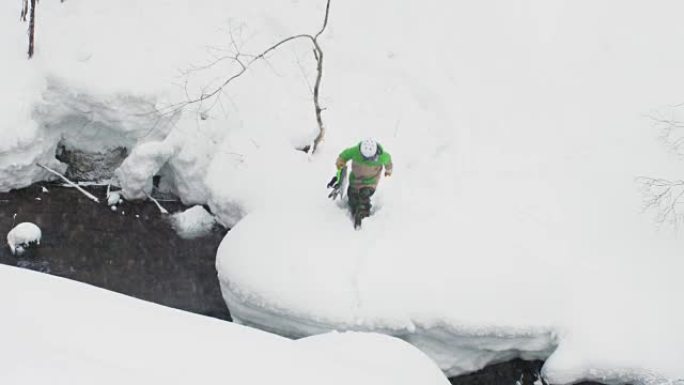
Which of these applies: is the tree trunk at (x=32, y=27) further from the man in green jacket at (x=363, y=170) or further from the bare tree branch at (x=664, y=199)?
the bare tree branch at (x=664, y=199)

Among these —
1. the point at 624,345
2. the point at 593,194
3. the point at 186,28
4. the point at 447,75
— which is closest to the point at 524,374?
the point at 624,345

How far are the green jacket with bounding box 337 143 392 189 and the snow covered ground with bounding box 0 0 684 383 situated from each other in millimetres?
683

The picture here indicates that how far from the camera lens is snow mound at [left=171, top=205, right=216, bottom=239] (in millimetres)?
9656

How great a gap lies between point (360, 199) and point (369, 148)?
83cm

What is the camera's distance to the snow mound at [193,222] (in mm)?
9656

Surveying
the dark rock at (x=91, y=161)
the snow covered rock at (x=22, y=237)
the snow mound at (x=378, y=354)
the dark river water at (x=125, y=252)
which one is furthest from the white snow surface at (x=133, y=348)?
the dark rock at (x=91, y=161)

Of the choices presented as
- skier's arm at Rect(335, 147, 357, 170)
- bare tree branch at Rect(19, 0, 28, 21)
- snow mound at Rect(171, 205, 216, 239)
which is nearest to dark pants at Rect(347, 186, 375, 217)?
skier's arm at Rect(335, 147, 357, 170)

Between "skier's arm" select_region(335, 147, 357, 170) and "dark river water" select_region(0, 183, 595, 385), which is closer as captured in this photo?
"skier's arm" select_region(335, 147, 357, 170)

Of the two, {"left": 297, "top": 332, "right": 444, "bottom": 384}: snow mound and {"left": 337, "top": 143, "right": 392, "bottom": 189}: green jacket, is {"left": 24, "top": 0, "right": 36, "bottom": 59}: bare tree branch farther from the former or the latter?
{"left": 297, "top": 332, "right": 444, "bottom": 384}: snow mound

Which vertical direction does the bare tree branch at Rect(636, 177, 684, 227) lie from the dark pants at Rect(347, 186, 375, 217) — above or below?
above

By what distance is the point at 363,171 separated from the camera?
807 centimetres

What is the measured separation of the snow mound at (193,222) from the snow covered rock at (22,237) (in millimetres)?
1887

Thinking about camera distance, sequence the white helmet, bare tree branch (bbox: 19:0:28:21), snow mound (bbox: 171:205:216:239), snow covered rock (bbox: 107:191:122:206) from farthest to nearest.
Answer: bare tree branch (bbox: 19:0:28:21), snow covered rock (bbox: 107:191:122:206), snow mound (bbox: 171:205:216:239), the white helmet

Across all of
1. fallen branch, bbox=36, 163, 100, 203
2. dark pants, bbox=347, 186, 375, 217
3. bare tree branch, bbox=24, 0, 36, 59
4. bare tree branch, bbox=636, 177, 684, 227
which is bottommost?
fallen branch, bbox=36, 163, 100, 203
